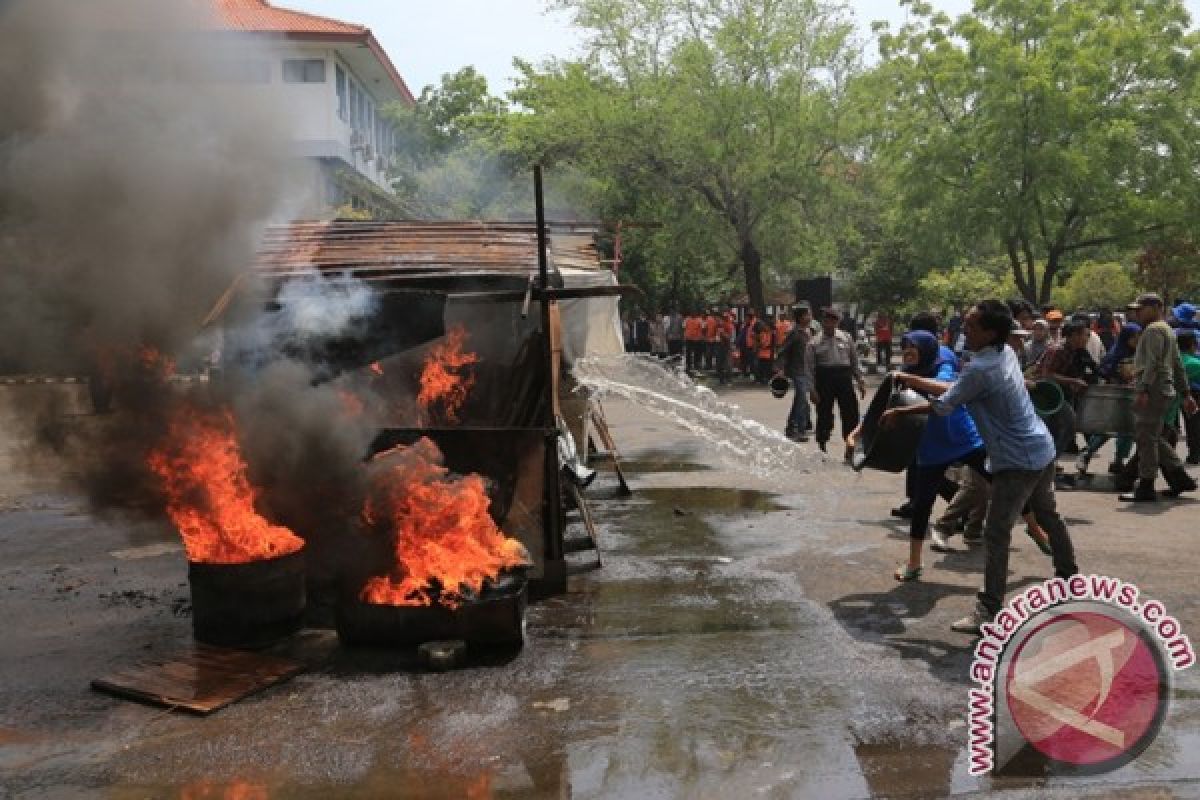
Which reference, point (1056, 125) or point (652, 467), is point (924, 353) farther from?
point (1056, 125)

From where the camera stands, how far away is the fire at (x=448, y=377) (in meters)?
7.44

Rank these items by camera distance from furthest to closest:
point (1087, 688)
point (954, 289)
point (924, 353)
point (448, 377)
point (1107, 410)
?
point (954, 289)
point (1107, 410)
point (448, 377)
point (924, 353)
point (1087, 688)

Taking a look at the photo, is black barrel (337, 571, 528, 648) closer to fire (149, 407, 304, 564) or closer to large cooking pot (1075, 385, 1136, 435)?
fire (149, 407, 304, 564)

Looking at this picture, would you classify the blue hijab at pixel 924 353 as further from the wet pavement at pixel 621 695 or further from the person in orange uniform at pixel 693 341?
the person in orange uniform at pixel 693 341

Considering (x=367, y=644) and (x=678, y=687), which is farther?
(x=367, y=644)

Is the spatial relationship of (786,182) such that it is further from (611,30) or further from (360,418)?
(360,418)

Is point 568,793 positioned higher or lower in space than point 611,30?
lower

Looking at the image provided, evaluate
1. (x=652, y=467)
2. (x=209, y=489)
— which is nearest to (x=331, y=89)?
(x=652, y=467)

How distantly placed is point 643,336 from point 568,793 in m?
30.0

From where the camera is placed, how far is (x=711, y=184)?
88.9ft

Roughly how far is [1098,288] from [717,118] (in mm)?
15800

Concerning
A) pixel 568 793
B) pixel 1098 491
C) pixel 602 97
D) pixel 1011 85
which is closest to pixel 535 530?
pixel 568 793

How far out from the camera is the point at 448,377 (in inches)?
296

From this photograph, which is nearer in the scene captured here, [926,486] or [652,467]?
[926,486]
